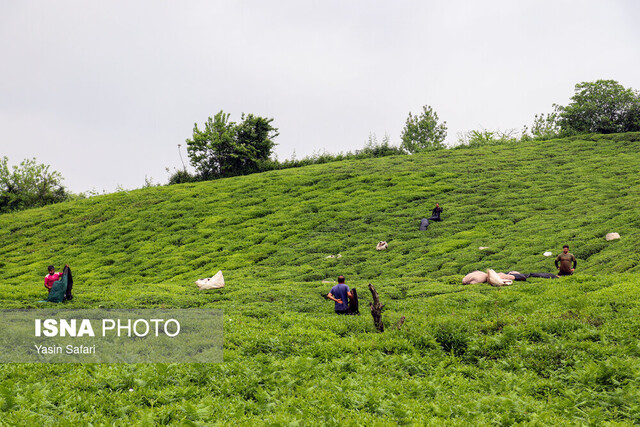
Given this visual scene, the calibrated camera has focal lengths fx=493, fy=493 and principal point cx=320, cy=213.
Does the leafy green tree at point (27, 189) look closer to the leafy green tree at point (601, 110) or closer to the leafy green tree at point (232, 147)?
the leafy green tree at point (232, 147)

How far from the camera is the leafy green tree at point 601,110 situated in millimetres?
68062

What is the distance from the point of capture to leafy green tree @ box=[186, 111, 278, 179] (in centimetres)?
7656

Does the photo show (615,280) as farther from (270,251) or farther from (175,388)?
(270,251)

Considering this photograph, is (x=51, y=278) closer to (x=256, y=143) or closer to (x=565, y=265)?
(x=565, y=265)

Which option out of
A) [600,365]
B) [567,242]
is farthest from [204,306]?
[567,242]

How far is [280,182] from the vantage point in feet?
200

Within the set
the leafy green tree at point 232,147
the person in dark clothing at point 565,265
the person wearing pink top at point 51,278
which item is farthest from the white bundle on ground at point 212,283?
the leafy green tree at point 232,147

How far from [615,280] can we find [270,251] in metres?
25.0

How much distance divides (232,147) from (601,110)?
2141 inches

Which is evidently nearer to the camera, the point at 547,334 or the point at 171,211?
the point at 547,334

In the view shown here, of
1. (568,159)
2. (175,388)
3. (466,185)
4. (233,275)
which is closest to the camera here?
(175,388)

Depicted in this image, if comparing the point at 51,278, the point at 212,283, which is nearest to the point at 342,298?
the point at 212,283

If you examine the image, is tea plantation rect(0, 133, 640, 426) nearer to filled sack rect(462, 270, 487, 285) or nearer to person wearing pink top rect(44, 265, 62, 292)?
filled sack rect(462, 270, 487, 285)

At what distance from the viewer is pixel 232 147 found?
7731 centimetres
